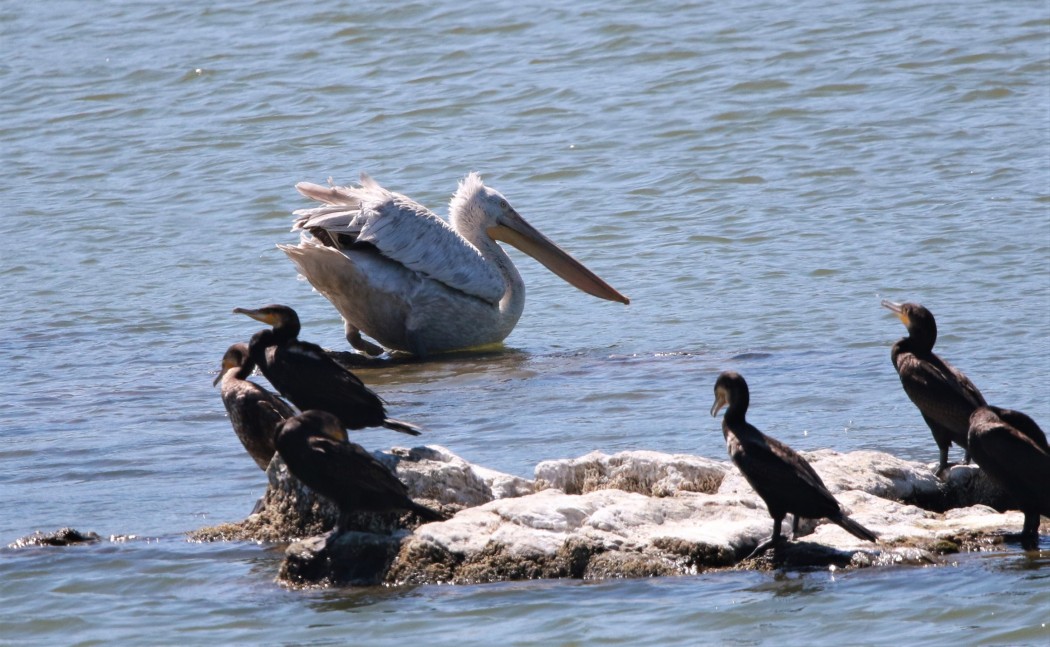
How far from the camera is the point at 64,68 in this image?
18359 mm

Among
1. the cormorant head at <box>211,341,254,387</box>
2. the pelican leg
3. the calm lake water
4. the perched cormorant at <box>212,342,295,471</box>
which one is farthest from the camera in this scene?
the pelican leg

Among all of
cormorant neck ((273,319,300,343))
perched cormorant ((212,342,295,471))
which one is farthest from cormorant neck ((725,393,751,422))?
cormorant neck ((273,319,300,343))

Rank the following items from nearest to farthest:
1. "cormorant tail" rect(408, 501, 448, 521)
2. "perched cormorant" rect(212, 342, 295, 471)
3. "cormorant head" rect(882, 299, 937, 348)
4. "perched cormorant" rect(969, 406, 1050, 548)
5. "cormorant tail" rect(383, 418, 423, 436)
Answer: "perched cormorant" rect(969, 406, 1050, 548) < "cormorant tail" rect(408, 501, 448, 521) < "perched cormorant" rect(212, 342, 295, 471) < "cormorant tail" rect(383, 418, 423, 436) < "cormorant head" rect(882, 299, 937, 348)

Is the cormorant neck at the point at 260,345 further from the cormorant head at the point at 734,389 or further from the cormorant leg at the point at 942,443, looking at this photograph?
the cormorant leg at the point at 942,443

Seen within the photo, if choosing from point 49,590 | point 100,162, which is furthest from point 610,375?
point 100,162

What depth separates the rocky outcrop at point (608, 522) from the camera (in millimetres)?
5281

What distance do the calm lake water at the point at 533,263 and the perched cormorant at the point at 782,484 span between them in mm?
228

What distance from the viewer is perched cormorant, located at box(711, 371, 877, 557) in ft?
17.2

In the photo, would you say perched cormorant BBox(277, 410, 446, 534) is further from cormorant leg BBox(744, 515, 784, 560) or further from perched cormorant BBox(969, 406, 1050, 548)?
perched cormorant BBox(969, 406, 1050, 548)

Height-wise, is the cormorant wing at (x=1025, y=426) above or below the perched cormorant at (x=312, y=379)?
below

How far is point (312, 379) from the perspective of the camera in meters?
6.29

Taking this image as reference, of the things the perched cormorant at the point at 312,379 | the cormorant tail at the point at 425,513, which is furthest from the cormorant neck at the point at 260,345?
the cormorant tail at the point at 425,513

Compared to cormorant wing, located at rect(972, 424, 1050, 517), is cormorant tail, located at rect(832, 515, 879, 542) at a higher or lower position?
lower

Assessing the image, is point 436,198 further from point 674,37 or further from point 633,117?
point 674,37
